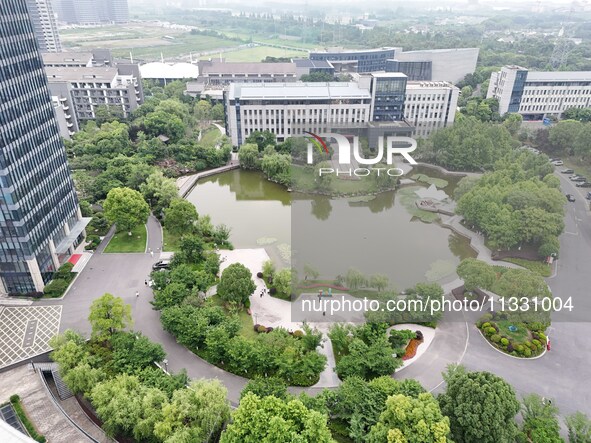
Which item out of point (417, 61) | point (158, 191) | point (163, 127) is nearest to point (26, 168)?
point (158, 191)

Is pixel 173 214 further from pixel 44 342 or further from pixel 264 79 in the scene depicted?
pixel 264 79

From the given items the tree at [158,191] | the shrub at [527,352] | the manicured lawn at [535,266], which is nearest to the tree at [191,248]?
the tree at [158,191]

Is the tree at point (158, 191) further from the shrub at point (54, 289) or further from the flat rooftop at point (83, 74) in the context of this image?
the flat rooftop at point (83, 74)

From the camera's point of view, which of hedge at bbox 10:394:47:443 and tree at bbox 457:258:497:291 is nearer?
hedge at bbox 10:394:47:443

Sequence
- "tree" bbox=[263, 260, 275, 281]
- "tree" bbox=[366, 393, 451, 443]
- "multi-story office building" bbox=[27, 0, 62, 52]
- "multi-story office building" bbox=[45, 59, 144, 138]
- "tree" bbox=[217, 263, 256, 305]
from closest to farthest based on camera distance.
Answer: "tree" bbox=[366, 393, 451, 443]
"tree" bbox=[217, 263, 256, 305]
"tree" bbox=[263, 260, 275, 281]
"multi-story office building" bbox=[45, 59, 144, 138]
"multi-story office building" bbox=[27, 0, 62, 52]

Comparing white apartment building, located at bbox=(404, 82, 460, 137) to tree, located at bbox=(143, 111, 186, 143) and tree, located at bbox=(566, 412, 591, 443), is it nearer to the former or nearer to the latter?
tree, located at bbox=(143, 111, 186, 143)

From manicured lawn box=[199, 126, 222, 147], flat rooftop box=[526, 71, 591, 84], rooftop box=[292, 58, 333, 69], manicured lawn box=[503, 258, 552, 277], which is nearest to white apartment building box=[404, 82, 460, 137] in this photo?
flat rooftop box=[526, 71, 591, 84]

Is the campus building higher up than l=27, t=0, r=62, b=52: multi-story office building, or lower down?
lower down
